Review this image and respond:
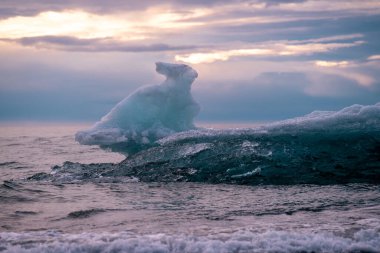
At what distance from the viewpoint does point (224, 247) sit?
6148 millimetres

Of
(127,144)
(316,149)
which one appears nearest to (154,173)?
(316,149)

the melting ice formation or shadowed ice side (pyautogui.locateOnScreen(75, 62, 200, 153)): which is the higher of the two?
shadowed ice side (pyautogui.locateOnScreen(75, 62, 200, 153))

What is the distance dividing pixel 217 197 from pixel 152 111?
16.2 metres

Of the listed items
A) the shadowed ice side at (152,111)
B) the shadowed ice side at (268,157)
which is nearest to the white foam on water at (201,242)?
→ the shadowed ice side at (268,157)

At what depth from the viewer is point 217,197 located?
10.2m

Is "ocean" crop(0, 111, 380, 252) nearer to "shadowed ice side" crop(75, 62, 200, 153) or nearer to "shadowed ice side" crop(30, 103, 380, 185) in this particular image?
"shadowed ice side" crop(30, 103, 380, 185)

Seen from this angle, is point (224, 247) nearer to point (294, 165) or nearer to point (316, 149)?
point (294, 165)

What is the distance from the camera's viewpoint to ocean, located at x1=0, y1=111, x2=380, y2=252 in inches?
253

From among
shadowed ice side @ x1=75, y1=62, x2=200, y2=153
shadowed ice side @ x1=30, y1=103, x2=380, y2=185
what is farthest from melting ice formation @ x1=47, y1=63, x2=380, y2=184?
shadowed ice side @ x1=75, y1=62, x2=200, y2=153

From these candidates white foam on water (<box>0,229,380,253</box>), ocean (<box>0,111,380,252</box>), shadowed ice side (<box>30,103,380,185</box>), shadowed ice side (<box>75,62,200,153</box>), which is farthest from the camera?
shadowed ice side (<box>75,62,200,153</box>)

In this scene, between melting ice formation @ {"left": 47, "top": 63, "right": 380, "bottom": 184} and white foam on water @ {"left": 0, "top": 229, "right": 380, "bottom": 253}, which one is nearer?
white foam on water @ {"left": 0, "top": 229, "right": 380, "bottom": 253}

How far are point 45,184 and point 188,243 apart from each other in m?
7.67

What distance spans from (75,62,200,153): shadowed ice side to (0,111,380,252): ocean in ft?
22.6

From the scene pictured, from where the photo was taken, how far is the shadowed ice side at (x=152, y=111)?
2489cm
